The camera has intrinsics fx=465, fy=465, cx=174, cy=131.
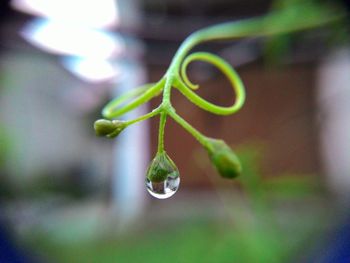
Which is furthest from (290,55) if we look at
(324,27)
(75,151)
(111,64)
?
(75,151)

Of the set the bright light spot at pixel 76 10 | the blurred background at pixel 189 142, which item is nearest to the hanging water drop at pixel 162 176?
the blurred background at pixel 189 142

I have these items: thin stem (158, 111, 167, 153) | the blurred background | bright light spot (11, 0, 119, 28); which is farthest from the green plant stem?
bright light spot (11, 0, 119, 28)

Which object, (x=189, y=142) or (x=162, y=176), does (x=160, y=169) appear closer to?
(x=162, y=176)

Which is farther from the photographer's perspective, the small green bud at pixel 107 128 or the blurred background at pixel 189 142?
the blurred background at pixel 189 142

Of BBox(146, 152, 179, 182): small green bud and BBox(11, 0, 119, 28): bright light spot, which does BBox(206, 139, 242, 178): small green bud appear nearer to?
BBox(146, 152, 179, 182): small green bud

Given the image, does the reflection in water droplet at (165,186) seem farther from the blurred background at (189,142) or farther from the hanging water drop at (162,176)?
the blurred background at (189,142)

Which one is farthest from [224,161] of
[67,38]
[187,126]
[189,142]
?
[189,142]

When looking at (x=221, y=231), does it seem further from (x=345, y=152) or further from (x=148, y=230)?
(x=345, y=152)
